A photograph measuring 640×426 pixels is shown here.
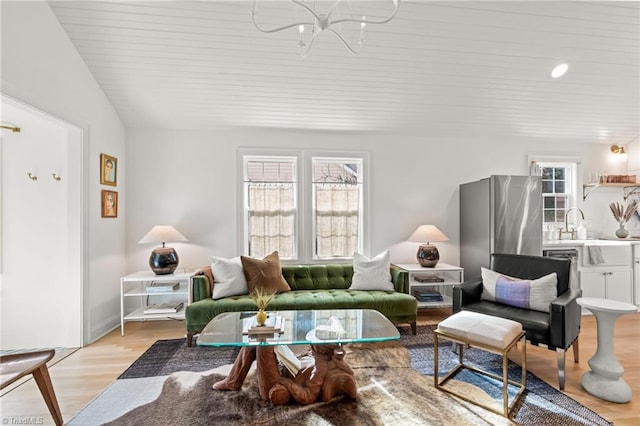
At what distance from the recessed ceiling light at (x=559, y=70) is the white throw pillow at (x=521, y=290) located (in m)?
2.33

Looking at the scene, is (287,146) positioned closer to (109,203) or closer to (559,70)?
(109,203)

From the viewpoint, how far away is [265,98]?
3.58m

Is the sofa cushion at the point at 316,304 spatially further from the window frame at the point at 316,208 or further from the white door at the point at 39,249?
the white door at the point at 39,249

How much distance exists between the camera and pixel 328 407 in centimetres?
198

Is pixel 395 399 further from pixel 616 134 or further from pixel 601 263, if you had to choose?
pixel 616 134

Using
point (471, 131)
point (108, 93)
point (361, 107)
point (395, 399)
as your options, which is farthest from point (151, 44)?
point (471, 131)

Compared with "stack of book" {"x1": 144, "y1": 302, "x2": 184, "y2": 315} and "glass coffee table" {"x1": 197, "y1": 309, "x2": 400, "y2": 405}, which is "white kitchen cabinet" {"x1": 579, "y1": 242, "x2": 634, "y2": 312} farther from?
"stack of book" {"x1": 144, "y1": 302, "x2": 184, "y2": 315}

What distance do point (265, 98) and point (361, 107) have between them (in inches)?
46.0

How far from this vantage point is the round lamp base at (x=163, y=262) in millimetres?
3430

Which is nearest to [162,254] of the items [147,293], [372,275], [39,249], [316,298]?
[147,293]

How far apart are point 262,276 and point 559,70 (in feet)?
13.2

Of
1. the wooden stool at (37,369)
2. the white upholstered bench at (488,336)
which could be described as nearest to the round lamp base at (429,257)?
the white upholstered bench at (488,336)

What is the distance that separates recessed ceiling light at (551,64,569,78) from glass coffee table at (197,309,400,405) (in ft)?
11.3

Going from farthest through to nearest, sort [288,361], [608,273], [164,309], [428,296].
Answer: [608,273] → [428,296] → [164,309] → [288,361]
